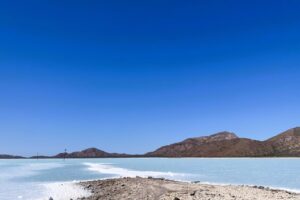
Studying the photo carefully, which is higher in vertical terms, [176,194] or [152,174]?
[152,174]

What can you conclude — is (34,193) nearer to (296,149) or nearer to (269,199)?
(269,199)

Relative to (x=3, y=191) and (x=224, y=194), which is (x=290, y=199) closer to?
(x=224, y=194)

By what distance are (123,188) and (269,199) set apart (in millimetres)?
8843

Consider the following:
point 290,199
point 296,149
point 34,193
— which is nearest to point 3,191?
point 34,193

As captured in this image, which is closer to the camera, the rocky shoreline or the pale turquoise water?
the rocky shoreline

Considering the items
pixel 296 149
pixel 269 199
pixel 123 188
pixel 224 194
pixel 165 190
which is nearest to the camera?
pixel 269 199

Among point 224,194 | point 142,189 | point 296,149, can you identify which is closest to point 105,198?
point 142,189

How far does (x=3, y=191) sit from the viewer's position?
26156 mm

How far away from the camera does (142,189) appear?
21.9m

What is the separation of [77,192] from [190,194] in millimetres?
8104

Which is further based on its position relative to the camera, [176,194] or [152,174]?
[152,174]

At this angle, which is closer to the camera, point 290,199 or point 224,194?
point 290,199

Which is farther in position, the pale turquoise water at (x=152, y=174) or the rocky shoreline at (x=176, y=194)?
the pale turquoise water at (x=152, y=174)

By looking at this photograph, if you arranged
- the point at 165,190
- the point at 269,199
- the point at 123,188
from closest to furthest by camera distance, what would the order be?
the point at 269,199 → the point at 165,190 → the point at 123,188
